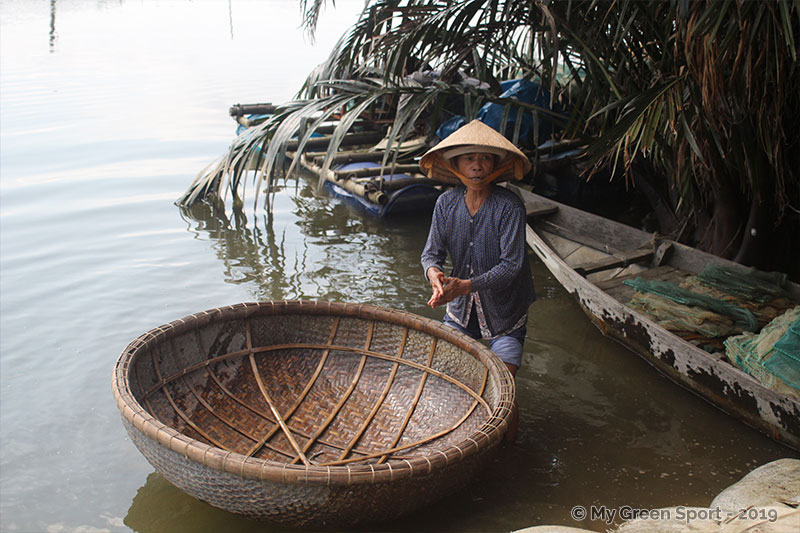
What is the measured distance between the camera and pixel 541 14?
170 inches

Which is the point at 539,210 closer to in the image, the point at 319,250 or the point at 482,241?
the point at 319,250

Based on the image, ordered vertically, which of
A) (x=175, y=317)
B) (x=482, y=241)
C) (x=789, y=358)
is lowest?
(x=175, y=317)

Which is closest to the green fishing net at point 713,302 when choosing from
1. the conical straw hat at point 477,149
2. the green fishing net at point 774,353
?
the green fishing net at point 774,353

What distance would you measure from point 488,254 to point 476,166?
358 millimetres

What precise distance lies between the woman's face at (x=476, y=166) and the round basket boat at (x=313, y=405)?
0.65 meters

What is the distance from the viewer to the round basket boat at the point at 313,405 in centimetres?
211

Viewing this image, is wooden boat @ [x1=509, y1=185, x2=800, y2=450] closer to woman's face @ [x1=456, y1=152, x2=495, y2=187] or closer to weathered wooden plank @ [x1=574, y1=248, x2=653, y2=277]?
weathered wooden plank @ [x1=574, y1=248, x2=653, y2=277]

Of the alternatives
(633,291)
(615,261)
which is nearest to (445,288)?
(633,291)

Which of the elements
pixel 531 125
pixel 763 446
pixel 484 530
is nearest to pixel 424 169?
pixel 484 530

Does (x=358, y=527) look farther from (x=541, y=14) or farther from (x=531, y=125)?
(x=531, y=125)

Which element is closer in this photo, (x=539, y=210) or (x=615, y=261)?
(x=615, y=261)

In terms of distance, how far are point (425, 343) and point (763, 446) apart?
1.49 meters

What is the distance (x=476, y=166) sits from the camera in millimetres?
2711

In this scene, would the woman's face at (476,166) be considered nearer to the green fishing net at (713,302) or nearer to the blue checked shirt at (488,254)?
the blue checked shirt at (488,254)
